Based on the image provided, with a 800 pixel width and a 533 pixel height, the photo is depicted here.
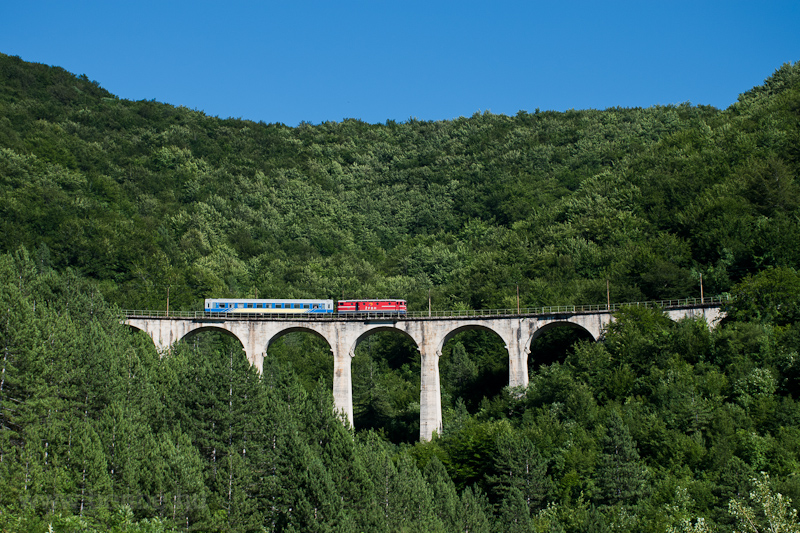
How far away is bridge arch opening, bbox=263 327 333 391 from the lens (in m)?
87.7

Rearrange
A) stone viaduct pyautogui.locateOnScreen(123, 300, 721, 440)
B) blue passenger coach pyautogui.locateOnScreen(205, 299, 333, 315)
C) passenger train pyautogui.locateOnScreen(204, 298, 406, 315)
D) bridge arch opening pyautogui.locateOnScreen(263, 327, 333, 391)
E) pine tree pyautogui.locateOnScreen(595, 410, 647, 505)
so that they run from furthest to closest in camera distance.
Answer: bridge arch opening pyautogui.locateOnScreen(263, 327, 333, 391)
blue passenger coach pyautogui.locateOnScreen(205, 299, 333, 315)
passenger train pyautogui.locateOnScreen(204, 298, 406, 315)
stone viaduct pyautogui.locateOnScreen(123, 300, 721, 440)
pine tree pyautogui.locateOnScreen(595, 410, 647, 505)

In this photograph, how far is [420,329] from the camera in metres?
71.8

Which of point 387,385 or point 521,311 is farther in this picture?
point 387,385

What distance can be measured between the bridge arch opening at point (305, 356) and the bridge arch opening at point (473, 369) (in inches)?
479

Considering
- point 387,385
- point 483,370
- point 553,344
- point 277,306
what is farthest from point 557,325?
point 277,306

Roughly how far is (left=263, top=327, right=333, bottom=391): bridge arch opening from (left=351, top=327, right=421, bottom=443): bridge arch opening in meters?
3.27

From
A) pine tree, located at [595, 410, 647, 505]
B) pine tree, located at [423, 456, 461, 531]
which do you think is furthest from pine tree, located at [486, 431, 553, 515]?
pine tree, located at [423, 456, 461, 531]

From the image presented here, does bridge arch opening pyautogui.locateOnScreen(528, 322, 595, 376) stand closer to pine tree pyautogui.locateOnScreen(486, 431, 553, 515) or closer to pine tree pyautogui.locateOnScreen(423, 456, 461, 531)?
pine tree pyautogui.locateOnScreen(486, 431, 553, 515)

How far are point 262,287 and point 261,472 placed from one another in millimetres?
58033

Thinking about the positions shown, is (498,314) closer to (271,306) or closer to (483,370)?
(483,370)

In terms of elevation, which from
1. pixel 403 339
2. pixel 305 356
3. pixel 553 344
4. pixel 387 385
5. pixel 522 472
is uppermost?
pixel 403 339

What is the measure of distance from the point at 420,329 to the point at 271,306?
13.5 metres

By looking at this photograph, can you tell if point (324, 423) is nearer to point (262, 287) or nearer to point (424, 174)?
point (262, 287)

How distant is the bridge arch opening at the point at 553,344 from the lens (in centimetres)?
7244
